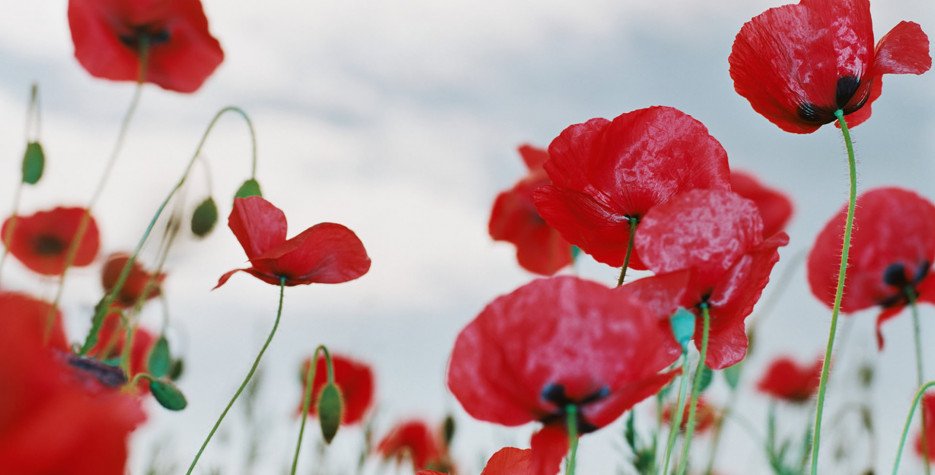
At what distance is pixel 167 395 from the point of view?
82cm

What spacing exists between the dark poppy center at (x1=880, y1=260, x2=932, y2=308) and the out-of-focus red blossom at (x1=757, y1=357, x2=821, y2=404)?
146cm

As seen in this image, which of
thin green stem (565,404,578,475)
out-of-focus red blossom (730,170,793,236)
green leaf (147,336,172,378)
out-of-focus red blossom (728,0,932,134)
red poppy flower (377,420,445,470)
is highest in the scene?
out-of-focus red blossom (730,170,793,236)

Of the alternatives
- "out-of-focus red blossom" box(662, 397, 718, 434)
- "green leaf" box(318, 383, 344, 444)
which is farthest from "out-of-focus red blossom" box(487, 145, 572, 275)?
"green leaf" box(318, 383, 344, 444)

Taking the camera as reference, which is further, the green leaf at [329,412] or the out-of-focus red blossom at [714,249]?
the green leaf at [329,412]

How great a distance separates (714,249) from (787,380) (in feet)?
7.37

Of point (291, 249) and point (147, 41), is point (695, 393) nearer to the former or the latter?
point (291, 249)

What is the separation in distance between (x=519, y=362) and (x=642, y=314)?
0.26 feet

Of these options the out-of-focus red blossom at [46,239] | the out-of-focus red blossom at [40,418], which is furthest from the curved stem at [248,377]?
the out-of-focus red blossom at [46,239]

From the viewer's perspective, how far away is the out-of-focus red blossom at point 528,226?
1317 millimetres

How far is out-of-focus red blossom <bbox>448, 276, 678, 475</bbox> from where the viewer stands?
52 centimetres

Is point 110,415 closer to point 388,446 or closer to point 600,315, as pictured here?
point 600,315

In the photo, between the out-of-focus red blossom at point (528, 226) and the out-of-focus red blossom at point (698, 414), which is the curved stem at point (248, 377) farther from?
the out-of-focus red blossom at point (528, 226)

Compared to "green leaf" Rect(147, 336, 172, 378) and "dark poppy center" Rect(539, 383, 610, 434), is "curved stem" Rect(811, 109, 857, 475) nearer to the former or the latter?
"dark poppy center" Rect(539, 383, 610, 434)

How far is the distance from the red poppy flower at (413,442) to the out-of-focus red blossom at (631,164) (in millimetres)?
1189
